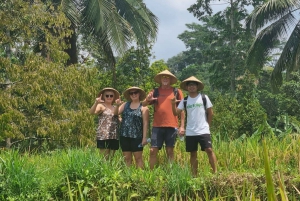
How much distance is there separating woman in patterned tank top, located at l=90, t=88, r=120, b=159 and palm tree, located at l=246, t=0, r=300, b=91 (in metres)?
9.62

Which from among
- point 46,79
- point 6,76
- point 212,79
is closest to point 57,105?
point 46,79

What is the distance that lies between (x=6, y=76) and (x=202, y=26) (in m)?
38.9

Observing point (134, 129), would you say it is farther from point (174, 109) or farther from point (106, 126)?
point (174, 109)

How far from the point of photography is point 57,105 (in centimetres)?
805

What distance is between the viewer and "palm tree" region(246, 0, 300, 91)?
13789 mm

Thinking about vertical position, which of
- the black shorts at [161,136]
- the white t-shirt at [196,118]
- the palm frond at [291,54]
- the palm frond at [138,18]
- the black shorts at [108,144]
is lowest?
the black shorts at [108,144]

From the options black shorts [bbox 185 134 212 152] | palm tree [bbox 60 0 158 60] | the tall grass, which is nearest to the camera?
the tall grass

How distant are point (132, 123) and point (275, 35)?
11039mm

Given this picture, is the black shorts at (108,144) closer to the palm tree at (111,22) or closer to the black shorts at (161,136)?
the black shorts at (161,136)

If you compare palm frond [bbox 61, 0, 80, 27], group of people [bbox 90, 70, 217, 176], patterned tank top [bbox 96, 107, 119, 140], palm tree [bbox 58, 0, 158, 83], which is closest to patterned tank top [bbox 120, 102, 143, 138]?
group of people [bbox 90, 70, 217, 176]

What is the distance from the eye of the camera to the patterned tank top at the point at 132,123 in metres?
5.30

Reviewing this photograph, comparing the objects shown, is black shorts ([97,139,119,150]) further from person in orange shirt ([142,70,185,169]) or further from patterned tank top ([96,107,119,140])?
person in orange shirt ([142,70,185,169])

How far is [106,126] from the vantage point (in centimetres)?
546

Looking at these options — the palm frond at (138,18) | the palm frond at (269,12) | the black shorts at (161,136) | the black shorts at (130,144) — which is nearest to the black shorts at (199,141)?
the black shorts at (161,136)
